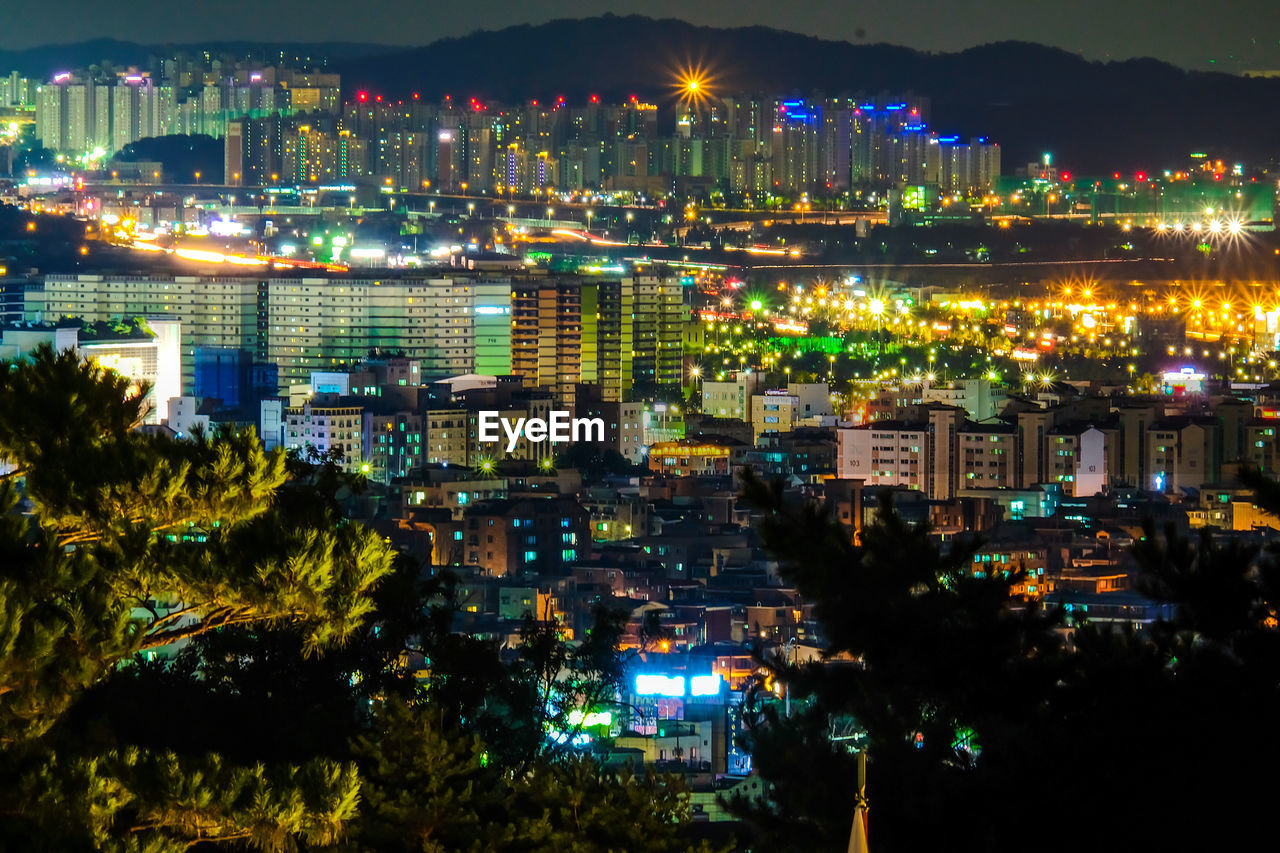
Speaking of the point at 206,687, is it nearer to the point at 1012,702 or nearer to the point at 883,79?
the point at 1012,702

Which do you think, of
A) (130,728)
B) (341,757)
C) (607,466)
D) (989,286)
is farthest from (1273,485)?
(989,286)

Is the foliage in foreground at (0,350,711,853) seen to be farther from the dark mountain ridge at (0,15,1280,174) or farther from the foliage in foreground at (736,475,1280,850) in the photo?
the dark mountain ridge at (0,15,1280,174)

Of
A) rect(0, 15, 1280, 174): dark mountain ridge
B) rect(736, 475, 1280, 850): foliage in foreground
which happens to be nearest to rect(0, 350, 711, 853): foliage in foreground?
rect(736, 475, 1280, 850): foliage in foreground

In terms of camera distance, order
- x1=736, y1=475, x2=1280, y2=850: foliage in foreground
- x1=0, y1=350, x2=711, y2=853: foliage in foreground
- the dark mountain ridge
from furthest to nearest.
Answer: the dark mountain ridge → x1=736, y1=475, x2=1280, y2=850: foliage in foreground → x1=0, y1=350, x2=711, y2=853: foliage in foreground

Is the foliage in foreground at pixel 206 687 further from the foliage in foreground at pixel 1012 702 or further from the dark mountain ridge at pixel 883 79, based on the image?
the dark mountain ridge at pixel 883 79

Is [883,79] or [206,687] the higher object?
[883,79]

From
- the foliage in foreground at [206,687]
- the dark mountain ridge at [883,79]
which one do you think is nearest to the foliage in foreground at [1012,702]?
the foliage in foreground at [206,687]

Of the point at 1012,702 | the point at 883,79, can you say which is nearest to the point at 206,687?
the point at 1012,702

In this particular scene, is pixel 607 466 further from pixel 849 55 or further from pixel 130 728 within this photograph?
pixel 849 55

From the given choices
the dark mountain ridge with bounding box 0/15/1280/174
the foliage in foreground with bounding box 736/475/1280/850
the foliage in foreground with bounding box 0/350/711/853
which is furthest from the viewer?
the dark mountain ridge with bounding box 0/15/1280/174

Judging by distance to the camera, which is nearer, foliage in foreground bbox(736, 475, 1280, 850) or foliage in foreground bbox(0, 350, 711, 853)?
foliage in foreground bbox(0, 350, 711, 853)

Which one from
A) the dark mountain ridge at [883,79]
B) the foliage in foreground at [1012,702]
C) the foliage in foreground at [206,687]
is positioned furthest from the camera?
the dark mountain ridge at [883,79]
